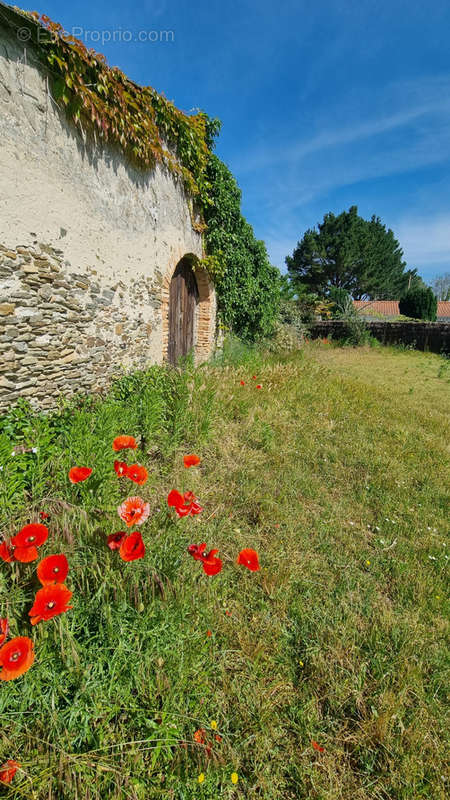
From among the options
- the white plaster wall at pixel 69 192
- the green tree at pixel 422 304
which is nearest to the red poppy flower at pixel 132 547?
the white plaster wall at pixel 69 192

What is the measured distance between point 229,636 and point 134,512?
799 mm

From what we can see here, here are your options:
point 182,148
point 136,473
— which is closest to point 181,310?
point 182,148

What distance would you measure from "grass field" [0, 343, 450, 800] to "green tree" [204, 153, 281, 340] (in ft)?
15.1

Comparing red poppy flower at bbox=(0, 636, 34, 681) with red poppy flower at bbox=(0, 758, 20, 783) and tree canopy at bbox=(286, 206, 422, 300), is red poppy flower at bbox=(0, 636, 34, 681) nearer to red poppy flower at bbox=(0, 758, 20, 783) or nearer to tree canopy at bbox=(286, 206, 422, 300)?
A: red poppy flower at bbox=(0, 758, 20, 783)

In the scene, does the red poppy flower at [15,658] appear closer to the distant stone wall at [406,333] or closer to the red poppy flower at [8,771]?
the red poppy flower at [8,771]

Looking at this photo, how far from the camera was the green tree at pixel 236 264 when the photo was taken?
19.5 feet

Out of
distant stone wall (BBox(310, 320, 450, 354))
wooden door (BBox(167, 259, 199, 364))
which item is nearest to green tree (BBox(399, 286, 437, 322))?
distant stone wall (BBox(310, 320, 450, 354))

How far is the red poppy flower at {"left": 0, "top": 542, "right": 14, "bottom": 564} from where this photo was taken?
1138 millimetres

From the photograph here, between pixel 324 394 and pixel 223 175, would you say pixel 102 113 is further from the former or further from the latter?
pixel 324 394

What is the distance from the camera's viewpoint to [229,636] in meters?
1.54

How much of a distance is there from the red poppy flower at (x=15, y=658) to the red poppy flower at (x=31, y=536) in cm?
29

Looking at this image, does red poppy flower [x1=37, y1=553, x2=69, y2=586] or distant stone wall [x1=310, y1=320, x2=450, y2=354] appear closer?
red poppy flower [x1=37, y1=553, x2=69, y2=586]

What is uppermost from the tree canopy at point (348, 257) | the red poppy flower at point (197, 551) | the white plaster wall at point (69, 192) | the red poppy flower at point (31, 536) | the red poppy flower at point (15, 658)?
the tree canopy at point (348, 257)

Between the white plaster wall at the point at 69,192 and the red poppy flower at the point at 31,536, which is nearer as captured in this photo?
the red poppy flower at the point at 31,536
